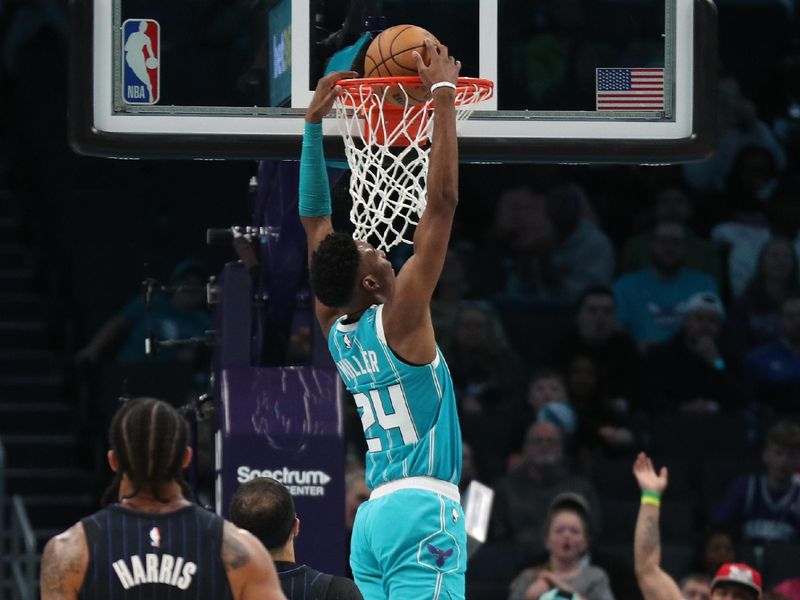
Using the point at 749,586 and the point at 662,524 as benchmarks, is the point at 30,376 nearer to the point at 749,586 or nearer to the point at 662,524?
the point at 662,524

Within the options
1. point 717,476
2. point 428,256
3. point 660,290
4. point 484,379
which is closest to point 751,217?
point 660,290

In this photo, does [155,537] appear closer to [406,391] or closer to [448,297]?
[406,391]

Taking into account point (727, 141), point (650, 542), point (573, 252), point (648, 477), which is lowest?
point (650, 542)

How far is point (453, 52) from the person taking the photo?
6551 millimetres

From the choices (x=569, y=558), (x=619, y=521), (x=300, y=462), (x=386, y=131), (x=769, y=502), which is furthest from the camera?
(x=619, y=521)

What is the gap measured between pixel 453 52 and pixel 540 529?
14.0 ft

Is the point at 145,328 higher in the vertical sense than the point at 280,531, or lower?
higher

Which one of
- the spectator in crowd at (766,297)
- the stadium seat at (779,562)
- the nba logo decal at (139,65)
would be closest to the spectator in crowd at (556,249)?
the spectator in crowd at (766,297)

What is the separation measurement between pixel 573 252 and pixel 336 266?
6734mm

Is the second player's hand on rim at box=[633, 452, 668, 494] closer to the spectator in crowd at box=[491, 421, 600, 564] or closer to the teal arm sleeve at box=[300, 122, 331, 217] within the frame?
the teal arm sleeve at box=[300, 122, 331, 217]

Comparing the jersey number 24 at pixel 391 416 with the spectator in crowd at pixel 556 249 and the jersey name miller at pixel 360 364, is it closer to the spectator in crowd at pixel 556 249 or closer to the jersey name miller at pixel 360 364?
the jersey name miller at pixel 360 364

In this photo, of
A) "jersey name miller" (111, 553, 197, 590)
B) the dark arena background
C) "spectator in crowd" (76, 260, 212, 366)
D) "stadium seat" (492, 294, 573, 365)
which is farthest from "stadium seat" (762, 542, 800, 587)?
"jersey name miller" (111, 553, 197, 590)

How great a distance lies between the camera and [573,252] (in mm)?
12117

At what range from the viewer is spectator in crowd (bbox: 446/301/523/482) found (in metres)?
10.9
